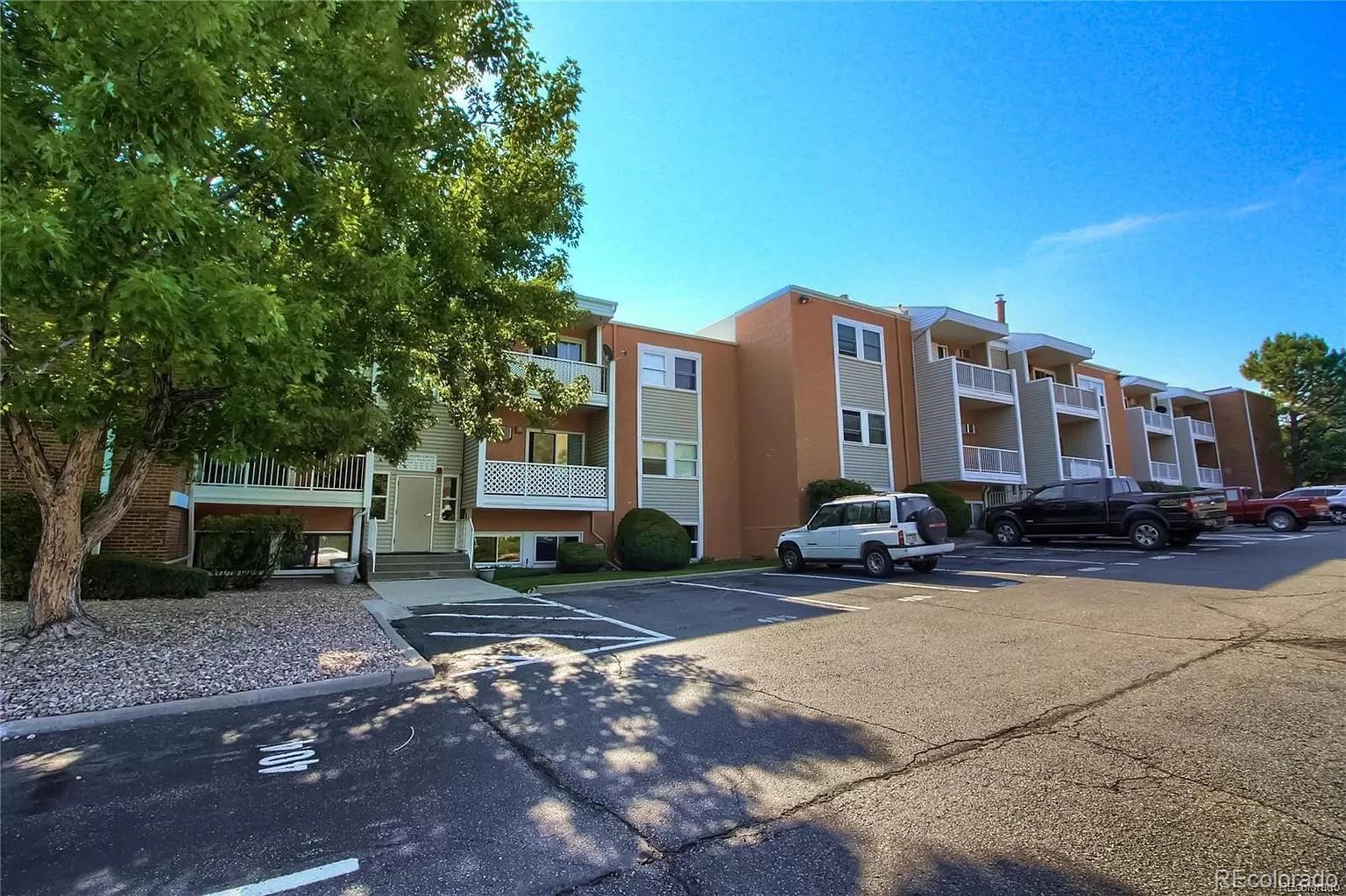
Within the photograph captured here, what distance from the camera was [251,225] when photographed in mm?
5395

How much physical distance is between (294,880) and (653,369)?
61.9ft

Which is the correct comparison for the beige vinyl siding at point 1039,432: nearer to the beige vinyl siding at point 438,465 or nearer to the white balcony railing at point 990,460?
the white balcony railing at point 990,460

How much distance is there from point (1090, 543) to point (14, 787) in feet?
76.6

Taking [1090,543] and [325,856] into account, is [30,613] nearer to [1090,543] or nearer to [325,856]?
[325,856]

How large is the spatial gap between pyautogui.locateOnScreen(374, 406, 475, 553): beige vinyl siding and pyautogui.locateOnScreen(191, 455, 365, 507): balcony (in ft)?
5.11

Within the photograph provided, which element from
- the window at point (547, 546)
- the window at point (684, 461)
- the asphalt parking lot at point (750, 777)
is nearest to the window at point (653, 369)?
→ the window at point (684, 461)

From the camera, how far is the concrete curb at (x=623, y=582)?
13.6 meters

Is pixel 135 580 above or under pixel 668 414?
under

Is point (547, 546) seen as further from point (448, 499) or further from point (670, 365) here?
point (670, 365)

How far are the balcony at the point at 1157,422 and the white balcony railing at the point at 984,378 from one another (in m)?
14.4

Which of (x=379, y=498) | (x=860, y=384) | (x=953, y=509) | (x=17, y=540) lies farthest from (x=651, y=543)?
(x=17, y=540)

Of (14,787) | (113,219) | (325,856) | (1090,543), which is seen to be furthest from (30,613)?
(1090,543)

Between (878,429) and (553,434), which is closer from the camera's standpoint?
(553,434)

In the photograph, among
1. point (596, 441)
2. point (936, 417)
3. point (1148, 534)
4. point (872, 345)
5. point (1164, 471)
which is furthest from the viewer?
point (1164, 471)
